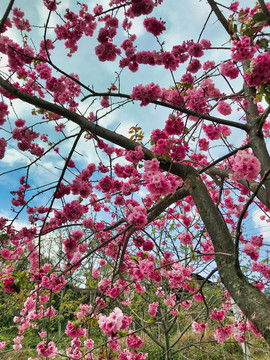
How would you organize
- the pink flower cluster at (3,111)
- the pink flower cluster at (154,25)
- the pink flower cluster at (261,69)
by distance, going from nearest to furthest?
the pink flower cluster at (261,69)
the pink flower cluster at (3,111)
the pink flower cluster at (154,25)

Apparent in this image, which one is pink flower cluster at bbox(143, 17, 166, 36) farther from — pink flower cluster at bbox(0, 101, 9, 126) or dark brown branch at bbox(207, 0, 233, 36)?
pink flower cluster at bbox(0, 101, 9, 126)

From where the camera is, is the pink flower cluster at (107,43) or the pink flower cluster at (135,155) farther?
the pink flower cluster at (107,43)

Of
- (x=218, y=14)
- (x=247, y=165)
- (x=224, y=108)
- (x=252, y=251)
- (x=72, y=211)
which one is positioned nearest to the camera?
(x=247, y=165)

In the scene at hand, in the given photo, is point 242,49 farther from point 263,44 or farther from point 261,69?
point 261,69

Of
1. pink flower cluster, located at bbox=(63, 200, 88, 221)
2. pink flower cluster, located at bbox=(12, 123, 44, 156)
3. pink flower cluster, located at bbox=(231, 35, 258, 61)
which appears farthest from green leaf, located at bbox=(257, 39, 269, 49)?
pink flower cluster, located at bbox=(12, 123, 44, 156)

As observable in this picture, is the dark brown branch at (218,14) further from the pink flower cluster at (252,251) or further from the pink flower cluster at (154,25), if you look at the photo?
the pink flower cluster at (252,251)

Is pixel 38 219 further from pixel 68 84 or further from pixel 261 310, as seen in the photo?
pixel 261 310

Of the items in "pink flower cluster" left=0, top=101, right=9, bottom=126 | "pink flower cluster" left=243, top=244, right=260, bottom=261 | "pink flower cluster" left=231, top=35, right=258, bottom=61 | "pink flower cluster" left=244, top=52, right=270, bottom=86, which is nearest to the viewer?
"pink flower cluster" left=244, top=52, right=270, bottom=86

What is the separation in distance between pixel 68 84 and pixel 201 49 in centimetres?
188

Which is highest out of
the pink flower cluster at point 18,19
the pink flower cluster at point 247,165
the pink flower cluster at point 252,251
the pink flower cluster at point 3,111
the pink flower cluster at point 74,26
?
the pink flower cluster at point 18,19

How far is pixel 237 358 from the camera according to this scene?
21.9ft

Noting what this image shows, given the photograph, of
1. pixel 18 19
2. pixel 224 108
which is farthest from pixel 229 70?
pixel 18 19

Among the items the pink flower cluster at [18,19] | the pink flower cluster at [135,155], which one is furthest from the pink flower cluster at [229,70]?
the pink flower cluster at [18,19]

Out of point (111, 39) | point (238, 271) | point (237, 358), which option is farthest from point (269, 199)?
point (237, 358)
